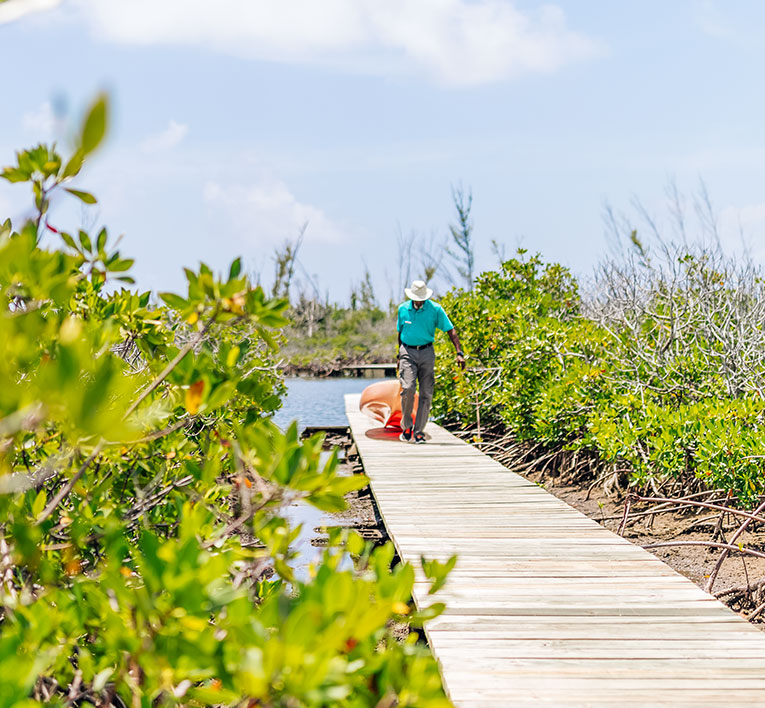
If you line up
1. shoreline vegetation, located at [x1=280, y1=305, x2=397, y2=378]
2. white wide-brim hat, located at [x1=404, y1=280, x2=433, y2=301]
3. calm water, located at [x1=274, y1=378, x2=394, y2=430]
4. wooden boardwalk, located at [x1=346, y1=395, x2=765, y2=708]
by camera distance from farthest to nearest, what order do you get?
shoreline vegetation, located at [x1=280, y1=305, x2=397, y2=378] < calm water, located at [x1=274, y1=378, x2=394, y2=430] < white wide-brim hat, located at [x1=404, y1=280, x2=433, y2=301] < wooden boardwalk, located at [x1=346, y1=395, x2=765, y2=708]

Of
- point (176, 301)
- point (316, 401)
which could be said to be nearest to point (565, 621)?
point (176, 301)

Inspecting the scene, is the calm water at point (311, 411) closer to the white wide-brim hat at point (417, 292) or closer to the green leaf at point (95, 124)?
the white wide-brim hat at point (417, 292)

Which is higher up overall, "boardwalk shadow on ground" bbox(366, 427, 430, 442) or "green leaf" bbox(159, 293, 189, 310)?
"green leaf" bbox(159, 293, 189, 310)

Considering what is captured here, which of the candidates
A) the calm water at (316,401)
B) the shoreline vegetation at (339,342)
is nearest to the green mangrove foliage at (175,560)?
the calm water at (316,401)

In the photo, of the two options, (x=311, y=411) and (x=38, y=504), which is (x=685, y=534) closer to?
(x=38, y=504)

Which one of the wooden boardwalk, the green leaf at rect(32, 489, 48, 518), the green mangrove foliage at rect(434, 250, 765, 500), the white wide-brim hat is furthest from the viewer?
the white wide-brim hat

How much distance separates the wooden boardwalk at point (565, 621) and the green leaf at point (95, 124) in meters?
1.96

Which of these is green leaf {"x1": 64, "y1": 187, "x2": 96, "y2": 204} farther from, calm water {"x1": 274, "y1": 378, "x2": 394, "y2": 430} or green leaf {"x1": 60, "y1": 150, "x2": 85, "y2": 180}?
calm water {"x1": 274, "y1": 378, "x2": 394, "y2": 430}

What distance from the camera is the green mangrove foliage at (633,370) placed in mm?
5441

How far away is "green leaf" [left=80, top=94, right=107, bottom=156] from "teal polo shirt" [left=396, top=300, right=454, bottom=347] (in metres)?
6.37

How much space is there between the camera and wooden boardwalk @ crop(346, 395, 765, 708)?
7.80 ft

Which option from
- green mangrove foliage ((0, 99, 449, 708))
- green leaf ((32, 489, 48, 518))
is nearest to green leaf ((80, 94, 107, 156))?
green mangrove foliage ((0, 99, 449, 708))

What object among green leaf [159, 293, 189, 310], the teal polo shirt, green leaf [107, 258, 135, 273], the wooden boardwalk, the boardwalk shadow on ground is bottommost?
the boardwalk shadow on ground

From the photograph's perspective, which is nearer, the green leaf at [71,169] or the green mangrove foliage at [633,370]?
the green leaf at [71,169]
